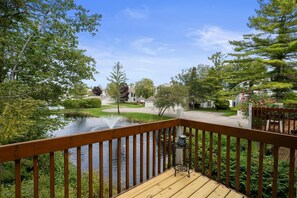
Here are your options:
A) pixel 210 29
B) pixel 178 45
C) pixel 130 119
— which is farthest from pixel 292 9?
pixel 130 119

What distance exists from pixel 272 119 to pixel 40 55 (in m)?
7.10

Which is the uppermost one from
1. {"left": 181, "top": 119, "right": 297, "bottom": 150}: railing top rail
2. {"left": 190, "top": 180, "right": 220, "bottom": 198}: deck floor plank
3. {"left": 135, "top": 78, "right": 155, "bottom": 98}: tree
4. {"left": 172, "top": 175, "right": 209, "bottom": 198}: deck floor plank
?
{"left": 135, "top": 78, "right": 155, "bottom": 98}: tree

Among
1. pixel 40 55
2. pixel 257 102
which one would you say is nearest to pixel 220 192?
pixel 40 55

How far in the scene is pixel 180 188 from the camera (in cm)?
234

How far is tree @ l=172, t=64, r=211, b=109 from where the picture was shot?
2489cm

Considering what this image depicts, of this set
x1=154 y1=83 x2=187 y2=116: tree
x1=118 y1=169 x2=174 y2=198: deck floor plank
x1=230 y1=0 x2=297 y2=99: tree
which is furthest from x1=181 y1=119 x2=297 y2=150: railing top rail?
x1=154 y1=83 x2=187 y2=116: tree

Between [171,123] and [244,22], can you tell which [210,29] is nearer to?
[244,22]

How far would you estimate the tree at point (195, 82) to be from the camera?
81.7 ft

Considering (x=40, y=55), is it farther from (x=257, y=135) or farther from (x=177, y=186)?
(x=257, y=135)

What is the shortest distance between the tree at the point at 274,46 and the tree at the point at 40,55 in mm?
9043

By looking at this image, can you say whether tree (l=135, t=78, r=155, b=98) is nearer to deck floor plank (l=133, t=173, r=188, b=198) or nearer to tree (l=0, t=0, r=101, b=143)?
tree (l=0, t=0, r=101, b=143)

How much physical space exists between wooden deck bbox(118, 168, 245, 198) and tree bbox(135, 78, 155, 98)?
121 feet

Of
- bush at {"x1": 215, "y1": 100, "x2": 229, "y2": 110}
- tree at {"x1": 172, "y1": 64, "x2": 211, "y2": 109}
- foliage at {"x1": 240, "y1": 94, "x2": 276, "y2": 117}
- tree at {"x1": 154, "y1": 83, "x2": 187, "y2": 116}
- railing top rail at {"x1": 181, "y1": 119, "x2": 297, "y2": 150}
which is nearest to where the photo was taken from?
railing top rail at {"x1": 181, "y1": 119, "x2": 297, "y2": 150}

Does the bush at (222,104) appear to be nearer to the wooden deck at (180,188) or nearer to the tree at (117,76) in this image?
the tree at (117,76)
